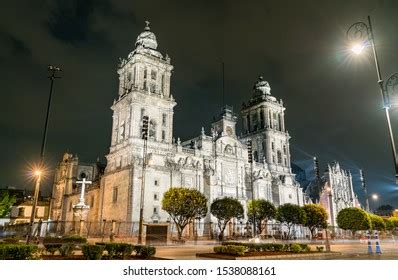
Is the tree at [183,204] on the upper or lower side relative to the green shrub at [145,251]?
upper

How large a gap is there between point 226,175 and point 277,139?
67.1 feet

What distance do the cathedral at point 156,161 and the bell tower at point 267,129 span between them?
0.25 m

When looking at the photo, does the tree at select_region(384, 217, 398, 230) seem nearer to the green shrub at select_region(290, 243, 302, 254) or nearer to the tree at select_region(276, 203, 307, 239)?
the tree at select_region(276, 203, 307, 239)

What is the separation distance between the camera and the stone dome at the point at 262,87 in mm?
83000

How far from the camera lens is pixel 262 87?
8356 centimetres

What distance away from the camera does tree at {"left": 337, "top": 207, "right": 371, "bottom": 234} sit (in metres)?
52.5

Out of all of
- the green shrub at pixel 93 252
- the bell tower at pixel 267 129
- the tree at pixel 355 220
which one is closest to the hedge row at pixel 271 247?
the green shrub at pixel 93 252

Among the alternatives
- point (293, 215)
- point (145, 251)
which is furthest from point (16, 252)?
point (293, 215)

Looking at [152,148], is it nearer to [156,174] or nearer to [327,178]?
[156,174]

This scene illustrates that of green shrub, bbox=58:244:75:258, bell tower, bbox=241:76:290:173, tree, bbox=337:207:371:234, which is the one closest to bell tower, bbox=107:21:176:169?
bell tower, bbox=241:76:290:173

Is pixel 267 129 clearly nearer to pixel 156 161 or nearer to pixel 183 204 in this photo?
pixel 156 161

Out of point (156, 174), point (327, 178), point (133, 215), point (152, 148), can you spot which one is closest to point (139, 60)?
point (152, 148)

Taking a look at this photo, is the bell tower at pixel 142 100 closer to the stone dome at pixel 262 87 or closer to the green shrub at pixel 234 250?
the stone dome at pixel 262 87
